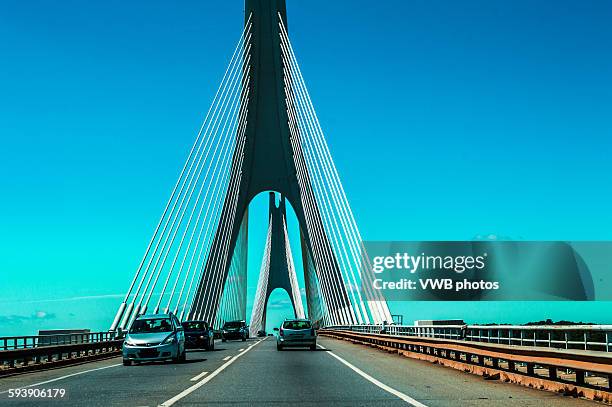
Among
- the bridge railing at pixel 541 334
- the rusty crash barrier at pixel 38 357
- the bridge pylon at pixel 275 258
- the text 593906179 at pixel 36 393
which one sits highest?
the bridge pylon at pixel 275 258

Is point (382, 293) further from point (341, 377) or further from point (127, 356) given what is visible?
point (341, 377)

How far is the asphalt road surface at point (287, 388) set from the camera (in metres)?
11.9

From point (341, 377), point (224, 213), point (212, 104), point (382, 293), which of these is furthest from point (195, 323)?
point (341, 377)

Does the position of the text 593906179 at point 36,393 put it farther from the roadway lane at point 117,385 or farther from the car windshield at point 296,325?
the car windshield at point 296,325

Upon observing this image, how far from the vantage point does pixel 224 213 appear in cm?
5484

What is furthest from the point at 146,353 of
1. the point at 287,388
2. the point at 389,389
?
the point at 389,389

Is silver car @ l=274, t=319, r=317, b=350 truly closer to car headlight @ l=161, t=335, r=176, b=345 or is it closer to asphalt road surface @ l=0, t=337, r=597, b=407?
car headlight @ l=161, t=335, r=176, b=345

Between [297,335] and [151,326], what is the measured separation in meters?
9.59

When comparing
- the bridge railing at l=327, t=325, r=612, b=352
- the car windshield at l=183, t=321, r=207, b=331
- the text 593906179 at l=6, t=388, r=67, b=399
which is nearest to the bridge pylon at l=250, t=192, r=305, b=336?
the car windshield at l=183, t=321, r=207, b=331

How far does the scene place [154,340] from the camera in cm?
2411

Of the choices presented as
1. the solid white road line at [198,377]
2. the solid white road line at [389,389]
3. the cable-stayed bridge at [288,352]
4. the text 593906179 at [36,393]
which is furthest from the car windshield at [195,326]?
the text 593906179 at [36,393]

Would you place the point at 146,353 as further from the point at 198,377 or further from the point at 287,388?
the point at 287,388

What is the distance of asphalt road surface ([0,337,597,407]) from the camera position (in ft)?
39.0

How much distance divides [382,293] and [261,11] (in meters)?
20.7
